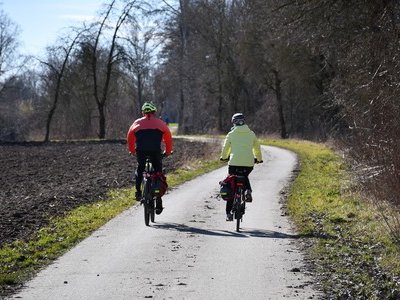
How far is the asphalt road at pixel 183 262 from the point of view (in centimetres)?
753

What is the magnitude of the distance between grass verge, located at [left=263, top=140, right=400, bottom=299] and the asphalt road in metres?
0.31

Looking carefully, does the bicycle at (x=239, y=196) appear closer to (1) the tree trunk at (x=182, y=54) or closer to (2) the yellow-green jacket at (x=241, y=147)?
(2) the yellow-green jacket at (x=241, y=147)

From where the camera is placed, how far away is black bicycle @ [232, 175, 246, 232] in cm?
1176

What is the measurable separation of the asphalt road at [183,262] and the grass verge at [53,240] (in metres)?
0.22

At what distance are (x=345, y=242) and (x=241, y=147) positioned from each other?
8.66 feet

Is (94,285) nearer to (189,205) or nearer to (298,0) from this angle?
(189,205)

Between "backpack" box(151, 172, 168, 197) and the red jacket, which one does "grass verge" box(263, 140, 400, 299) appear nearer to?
"backpack" box(151, 172, 168, 197)

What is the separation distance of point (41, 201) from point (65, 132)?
4545cm

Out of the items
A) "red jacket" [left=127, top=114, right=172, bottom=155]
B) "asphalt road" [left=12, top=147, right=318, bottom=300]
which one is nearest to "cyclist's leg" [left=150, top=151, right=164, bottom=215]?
"red jacket" [left=127, top=114, right=172, bottom=155]

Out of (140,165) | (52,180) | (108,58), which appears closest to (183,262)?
(140,165)

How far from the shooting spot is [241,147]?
12.0 m

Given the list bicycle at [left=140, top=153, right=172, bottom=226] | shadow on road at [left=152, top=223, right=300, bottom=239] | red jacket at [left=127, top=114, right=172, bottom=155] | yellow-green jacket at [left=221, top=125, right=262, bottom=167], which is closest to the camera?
shadow on road at [left=152, top=223, right=300, bottom=239]

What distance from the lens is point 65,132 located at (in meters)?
60.6

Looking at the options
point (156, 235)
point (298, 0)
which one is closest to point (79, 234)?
point (156, 235)
